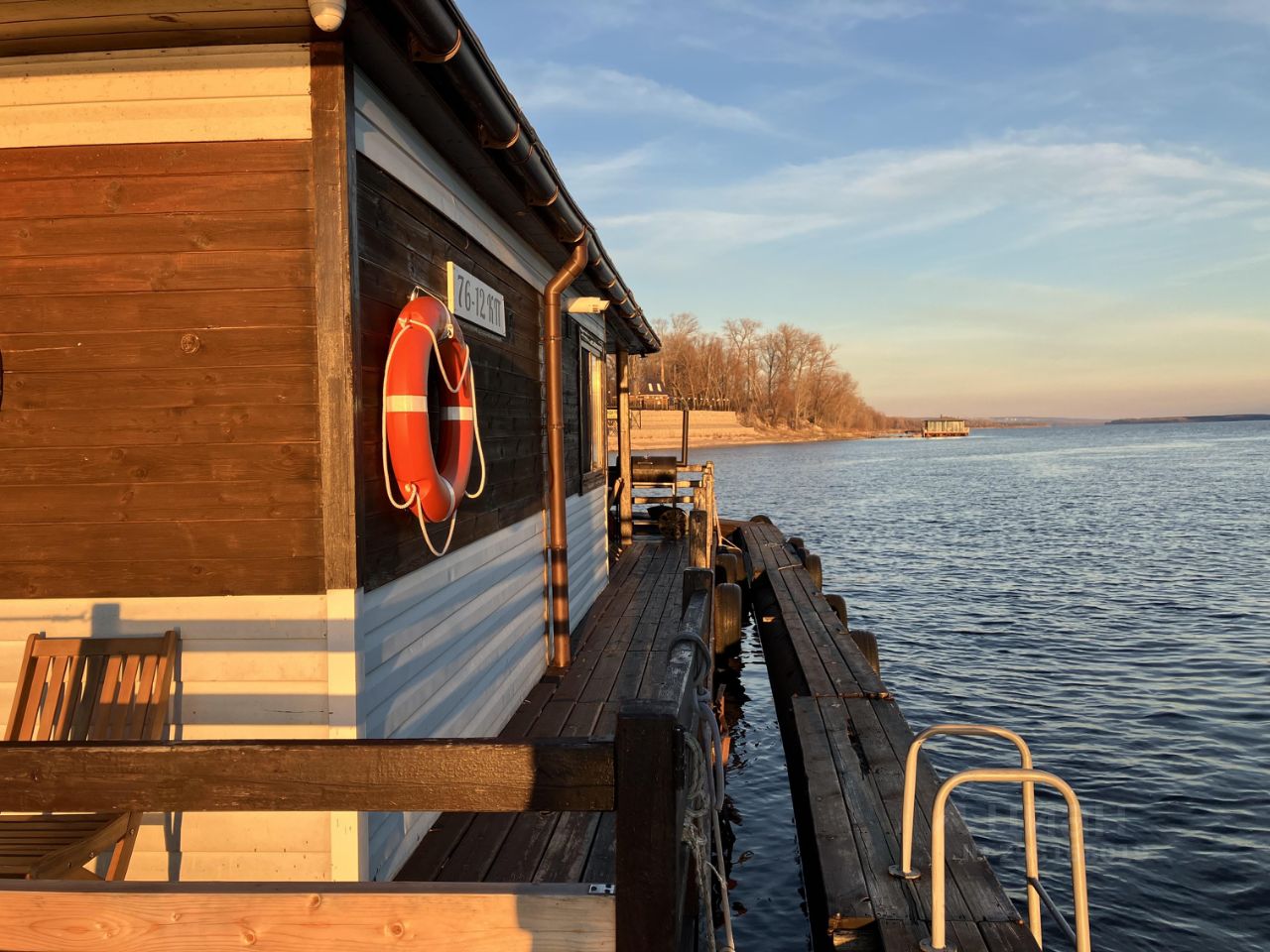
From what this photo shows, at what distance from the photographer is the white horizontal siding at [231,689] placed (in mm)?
3322

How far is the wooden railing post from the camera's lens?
1.77m

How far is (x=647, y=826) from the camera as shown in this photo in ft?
5.81

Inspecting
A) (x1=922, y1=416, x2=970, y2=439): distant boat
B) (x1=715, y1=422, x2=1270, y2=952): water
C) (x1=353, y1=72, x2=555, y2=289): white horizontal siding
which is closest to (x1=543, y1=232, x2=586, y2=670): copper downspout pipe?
(x1=353, y1=72, x2=555, y2=289): white horizontal siding

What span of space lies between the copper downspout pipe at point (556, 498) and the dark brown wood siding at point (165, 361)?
11.6 ft

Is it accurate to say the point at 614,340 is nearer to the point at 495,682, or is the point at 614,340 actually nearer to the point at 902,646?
the point at 902,646


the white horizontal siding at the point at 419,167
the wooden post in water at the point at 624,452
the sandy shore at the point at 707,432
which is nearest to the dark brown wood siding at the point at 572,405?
the white horizontal siding at the point at 419,167

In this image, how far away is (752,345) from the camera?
103 meters

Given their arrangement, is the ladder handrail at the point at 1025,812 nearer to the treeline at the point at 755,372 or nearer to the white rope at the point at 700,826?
the white rope at the point at 700,826

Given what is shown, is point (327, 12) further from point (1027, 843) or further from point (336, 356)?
point (1027, 843)

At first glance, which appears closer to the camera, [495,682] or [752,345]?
[495,682]

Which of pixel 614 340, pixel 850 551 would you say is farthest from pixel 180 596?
pixel 850 551

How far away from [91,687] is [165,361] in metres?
1.27

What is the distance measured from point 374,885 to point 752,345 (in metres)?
103

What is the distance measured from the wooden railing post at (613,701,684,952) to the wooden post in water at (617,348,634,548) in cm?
1169
